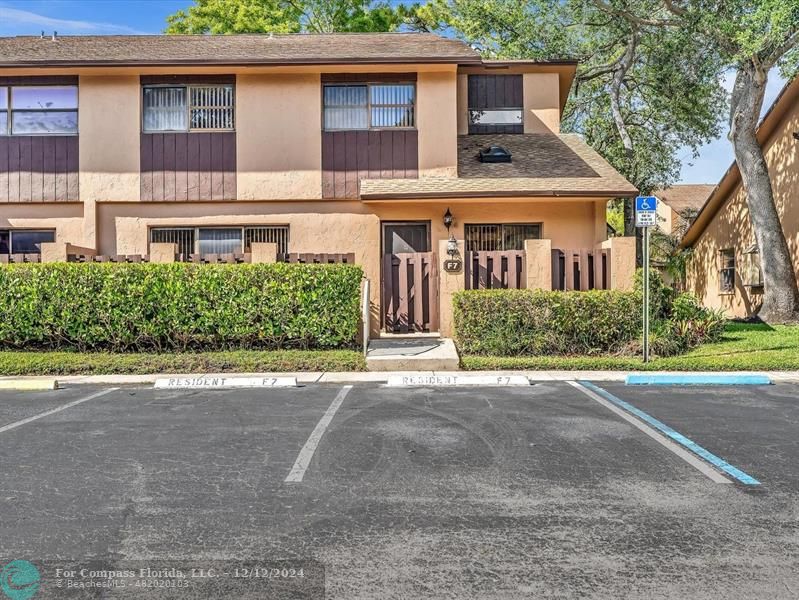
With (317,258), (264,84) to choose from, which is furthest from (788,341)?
(264,84)

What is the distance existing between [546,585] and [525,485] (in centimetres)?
150

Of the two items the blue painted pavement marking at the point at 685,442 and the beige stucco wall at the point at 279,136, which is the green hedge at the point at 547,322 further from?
the beige stucco wall at the point at 279,136

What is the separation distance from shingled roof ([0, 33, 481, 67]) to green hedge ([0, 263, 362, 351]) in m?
5.25

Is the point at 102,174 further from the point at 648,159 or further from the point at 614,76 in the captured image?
the point at 648,159

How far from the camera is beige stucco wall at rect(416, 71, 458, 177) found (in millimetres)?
14164

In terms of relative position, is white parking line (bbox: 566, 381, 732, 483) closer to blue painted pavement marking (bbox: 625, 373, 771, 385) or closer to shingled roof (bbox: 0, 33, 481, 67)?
blue painted pavement marking (bbox: 625, 373, 771, 385)

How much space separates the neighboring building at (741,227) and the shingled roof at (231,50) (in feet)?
31.9

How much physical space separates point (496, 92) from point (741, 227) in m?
9.85

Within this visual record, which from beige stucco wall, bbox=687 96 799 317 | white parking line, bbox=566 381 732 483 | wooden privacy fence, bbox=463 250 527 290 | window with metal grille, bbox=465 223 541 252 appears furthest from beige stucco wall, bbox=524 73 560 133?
white parking line, bbox=566 381 732 483

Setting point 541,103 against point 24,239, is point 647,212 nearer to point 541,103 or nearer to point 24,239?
point 541,103

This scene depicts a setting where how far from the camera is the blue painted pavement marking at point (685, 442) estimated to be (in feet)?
15.9

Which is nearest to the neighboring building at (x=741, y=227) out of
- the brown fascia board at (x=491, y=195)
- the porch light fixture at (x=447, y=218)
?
the brown fascia board at (x=491, y=195)

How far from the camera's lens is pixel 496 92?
53.0 feet

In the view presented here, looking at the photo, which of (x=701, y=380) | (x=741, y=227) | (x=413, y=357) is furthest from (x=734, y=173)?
(x=413, y=357)
